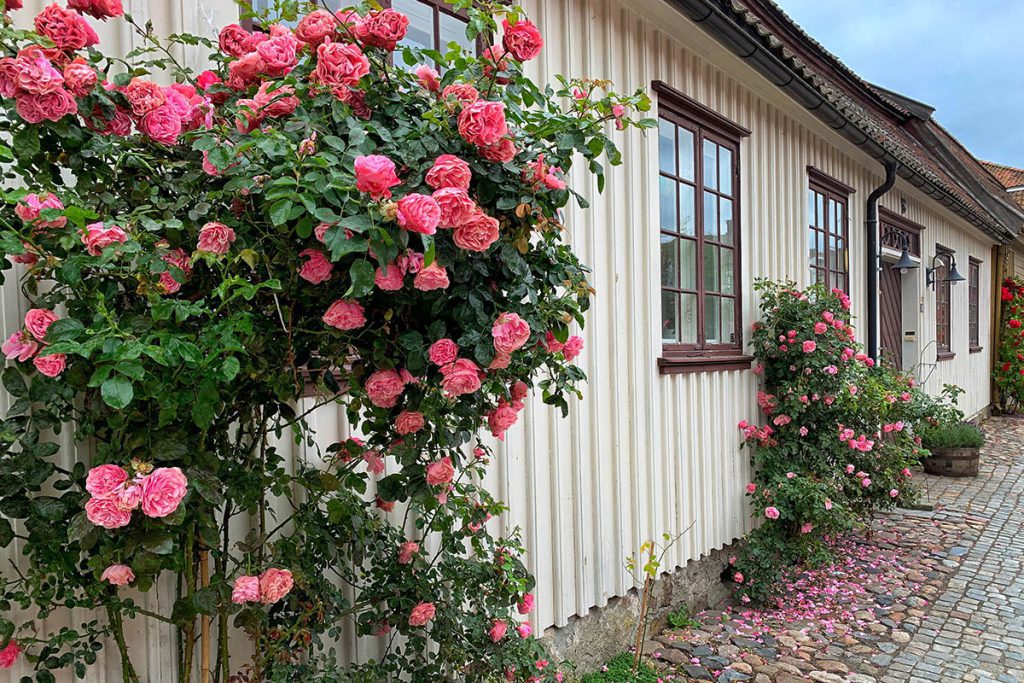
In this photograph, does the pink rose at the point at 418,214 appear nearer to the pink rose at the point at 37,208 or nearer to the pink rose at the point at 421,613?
the pink rose at the point at 37,208

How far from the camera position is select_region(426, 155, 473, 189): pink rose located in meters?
1.63

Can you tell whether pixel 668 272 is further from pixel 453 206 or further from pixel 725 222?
pixel 453 206

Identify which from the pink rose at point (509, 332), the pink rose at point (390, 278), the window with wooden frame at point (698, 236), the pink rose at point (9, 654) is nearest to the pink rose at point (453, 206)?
the pink rose at point (390, 278)

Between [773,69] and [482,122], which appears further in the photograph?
[773,69]

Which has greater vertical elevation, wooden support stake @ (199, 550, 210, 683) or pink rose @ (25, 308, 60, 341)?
pink rose @ (25, 308, 60, 341)

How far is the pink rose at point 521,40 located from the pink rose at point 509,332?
27.7 inches

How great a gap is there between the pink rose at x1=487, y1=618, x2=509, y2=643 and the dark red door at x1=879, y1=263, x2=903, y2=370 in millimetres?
8184

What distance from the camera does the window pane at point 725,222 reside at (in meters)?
5.42

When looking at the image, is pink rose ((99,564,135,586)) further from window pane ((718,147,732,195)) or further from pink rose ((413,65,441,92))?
window pane ((718,147,732,195))

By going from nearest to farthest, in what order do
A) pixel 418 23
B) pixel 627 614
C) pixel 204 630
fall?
1. pixel 204 630
2. pixel 418 23
3. pixel 627 614

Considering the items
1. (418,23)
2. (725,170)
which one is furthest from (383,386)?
(725,170)

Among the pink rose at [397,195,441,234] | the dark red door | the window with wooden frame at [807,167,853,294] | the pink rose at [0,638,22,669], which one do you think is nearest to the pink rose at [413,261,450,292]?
the pink rose at [397,195,441,234]

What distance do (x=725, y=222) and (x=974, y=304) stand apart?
37.2ft

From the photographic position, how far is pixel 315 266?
1676 millimetres
